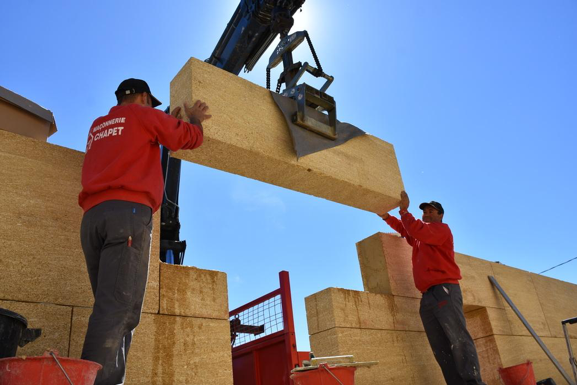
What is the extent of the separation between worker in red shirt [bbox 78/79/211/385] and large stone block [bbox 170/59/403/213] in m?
0.78

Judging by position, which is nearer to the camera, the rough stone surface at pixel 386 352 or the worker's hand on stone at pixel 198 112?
the worker's hand on stone at pixel 198 112

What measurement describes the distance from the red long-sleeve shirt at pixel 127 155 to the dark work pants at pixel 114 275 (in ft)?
0.29

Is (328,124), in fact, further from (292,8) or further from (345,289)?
(292,8)

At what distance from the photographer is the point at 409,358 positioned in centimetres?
496

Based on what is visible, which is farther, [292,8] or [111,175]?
[292,8]

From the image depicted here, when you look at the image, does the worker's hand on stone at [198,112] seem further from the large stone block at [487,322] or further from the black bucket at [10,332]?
the large stone block at [487,322]

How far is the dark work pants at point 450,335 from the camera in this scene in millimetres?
4383

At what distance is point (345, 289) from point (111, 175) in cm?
293

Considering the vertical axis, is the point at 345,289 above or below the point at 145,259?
above

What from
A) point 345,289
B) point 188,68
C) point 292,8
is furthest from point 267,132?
point 292,8

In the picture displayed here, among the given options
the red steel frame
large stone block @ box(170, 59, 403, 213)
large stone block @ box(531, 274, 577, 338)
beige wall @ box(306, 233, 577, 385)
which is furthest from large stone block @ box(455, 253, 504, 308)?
the red steel frame

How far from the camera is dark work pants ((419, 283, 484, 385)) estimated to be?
4.38m

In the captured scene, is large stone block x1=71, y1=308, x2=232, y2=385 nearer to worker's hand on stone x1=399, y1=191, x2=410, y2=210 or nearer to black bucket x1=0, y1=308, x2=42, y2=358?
black bucket x1=0, y1=308, x2=42, y2=358

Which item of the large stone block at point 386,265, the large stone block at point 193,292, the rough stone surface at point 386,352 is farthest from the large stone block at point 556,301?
the large stone block at point 193,292
